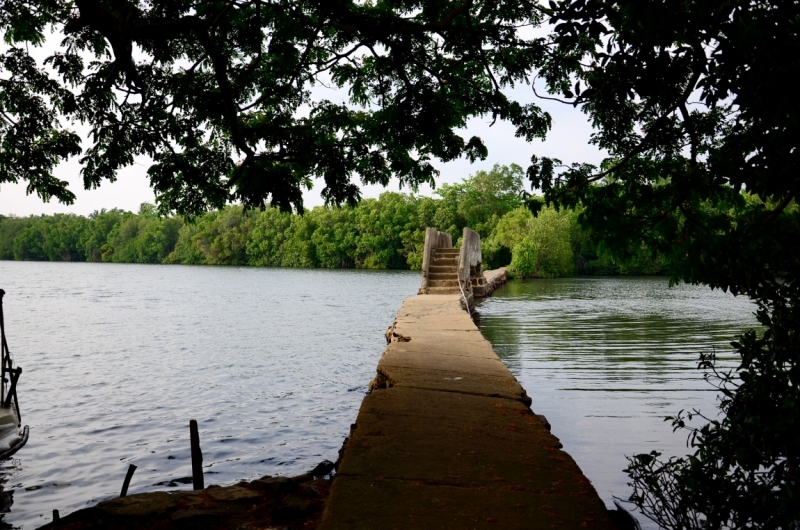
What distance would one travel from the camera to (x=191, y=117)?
27.1ft

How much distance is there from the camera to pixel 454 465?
432 cm

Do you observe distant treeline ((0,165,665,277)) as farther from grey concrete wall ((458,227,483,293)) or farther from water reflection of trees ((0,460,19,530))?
water reflection of trees ((0,460,19,530))

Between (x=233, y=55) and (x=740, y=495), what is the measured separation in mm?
7935

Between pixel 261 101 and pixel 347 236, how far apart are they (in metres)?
80.6

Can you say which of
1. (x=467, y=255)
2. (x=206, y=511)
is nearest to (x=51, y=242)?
(x=467, y=255)

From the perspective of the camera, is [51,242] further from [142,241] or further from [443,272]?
[443,272]

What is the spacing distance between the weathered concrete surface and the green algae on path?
553 millimetres

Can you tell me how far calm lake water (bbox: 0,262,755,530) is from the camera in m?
7.02

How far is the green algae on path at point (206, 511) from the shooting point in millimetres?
4410

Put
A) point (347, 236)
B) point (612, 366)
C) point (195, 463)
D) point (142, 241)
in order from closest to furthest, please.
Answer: point (195, 463), point (612, 366), point (347, 236), point (142, 241)

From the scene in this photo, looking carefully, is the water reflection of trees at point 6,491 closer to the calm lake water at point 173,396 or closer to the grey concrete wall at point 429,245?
the calm lake water at point 173,396

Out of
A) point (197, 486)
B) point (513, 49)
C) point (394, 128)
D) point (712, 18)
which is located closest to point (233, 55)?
point (394, 128)

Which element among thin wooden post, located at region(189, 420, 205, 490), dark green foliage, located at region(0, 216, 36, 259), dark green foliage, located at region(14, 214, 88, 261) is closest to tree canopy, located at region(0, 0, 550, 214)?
thin wooden post, located at region(189, 420, 205, 490)

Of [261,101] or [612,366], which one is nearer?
[261,101]
